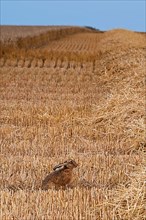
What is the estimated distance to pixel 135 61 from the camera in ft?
53.4

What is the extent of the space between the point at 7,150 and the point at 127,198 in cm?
282

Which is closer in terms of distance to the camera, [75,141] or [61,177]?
[61,177]

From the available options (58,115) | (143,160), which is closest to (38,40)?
(58,115)

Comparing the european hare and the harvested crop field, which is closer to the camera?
the harvested crop field

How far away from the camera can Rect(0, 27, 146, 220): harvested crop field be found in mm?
4828

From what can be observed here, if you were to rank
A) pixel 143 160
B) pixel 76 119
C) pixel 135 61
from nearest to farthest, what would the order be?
pixel 143 160
pixel 76 119
pixel 135 61

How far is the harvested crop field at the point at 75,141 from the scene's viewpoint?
4.83 meters

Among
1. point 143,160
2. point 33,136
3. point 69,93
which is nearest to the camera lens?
point 143,160

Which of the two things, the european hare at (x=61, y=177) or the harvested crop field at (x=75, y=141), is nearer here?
the harvested crop field at (x=75, y=141)

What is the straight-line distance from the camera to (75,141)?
25.7 feet

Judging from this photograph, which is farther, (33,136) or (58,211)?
(33,136)

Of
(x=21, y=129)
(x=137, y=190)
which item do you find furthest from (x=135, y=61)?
(x=137, y=190)

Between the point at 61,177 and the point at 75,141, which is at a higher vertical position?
the point at 61,177

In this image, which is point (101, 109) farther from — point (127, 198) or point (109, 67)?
point (109, 67)
